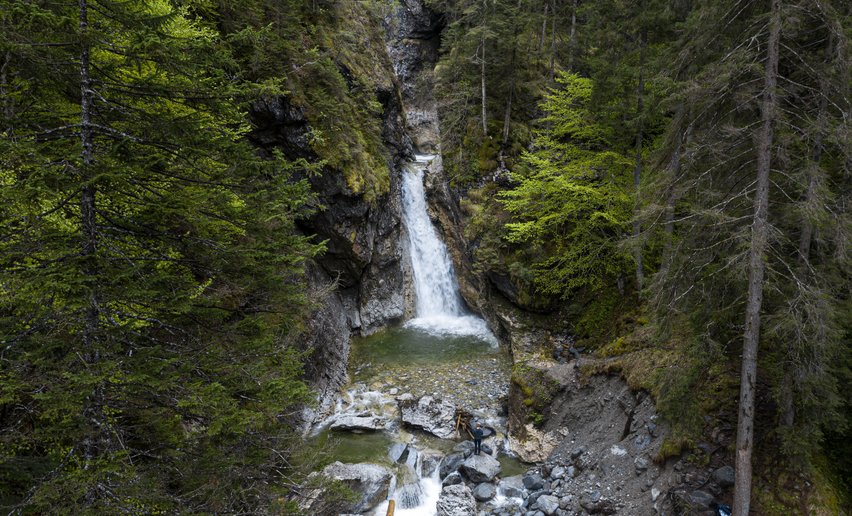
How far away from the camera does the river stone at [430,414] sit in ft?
40.7

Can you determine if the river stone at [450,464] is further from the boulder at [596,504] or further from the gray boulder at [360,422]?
the boulder at [596,504]

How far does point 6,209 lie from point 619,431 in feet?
37.9

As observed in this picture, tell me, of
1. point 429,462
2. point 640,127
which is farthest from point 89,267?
point 640,127

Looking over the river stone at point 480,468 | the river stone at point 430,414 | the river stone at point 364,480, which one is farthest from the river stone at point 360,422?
the river stone at point 480,468

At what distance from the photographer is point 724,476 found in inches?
283

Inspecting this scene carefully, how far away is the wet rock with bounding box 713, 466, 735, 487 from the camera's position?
7.12 metres

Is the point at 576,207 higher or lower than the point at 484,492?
higher

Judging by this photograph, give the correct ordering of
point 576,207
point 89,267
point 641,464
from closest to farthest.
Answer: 1. point 89,267
2. point 641,464
3. point 576,207

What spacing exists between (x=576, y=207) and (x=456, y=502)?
10131 millimetres

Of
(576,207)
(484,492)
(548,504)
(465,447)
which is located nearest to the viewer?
(548,504)

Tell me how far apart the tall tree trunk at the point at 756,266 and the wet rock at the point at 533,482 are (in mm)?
4423

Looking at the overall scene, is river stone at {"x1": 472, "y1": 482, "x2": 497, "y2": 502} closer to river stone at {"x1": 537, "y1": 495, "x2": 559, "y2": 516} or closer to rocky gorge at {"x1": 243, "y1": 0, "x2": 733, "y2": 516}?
rocky gorge at {"x1": 243, "y1": 0, "x2": 733, "y2": 516}

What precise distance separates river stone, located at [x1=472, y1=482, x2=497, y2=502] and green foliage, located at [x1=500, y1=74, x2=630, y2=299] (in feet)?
24.9

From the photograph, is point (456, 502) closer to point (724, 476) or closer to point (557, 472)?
point (557, 472)
